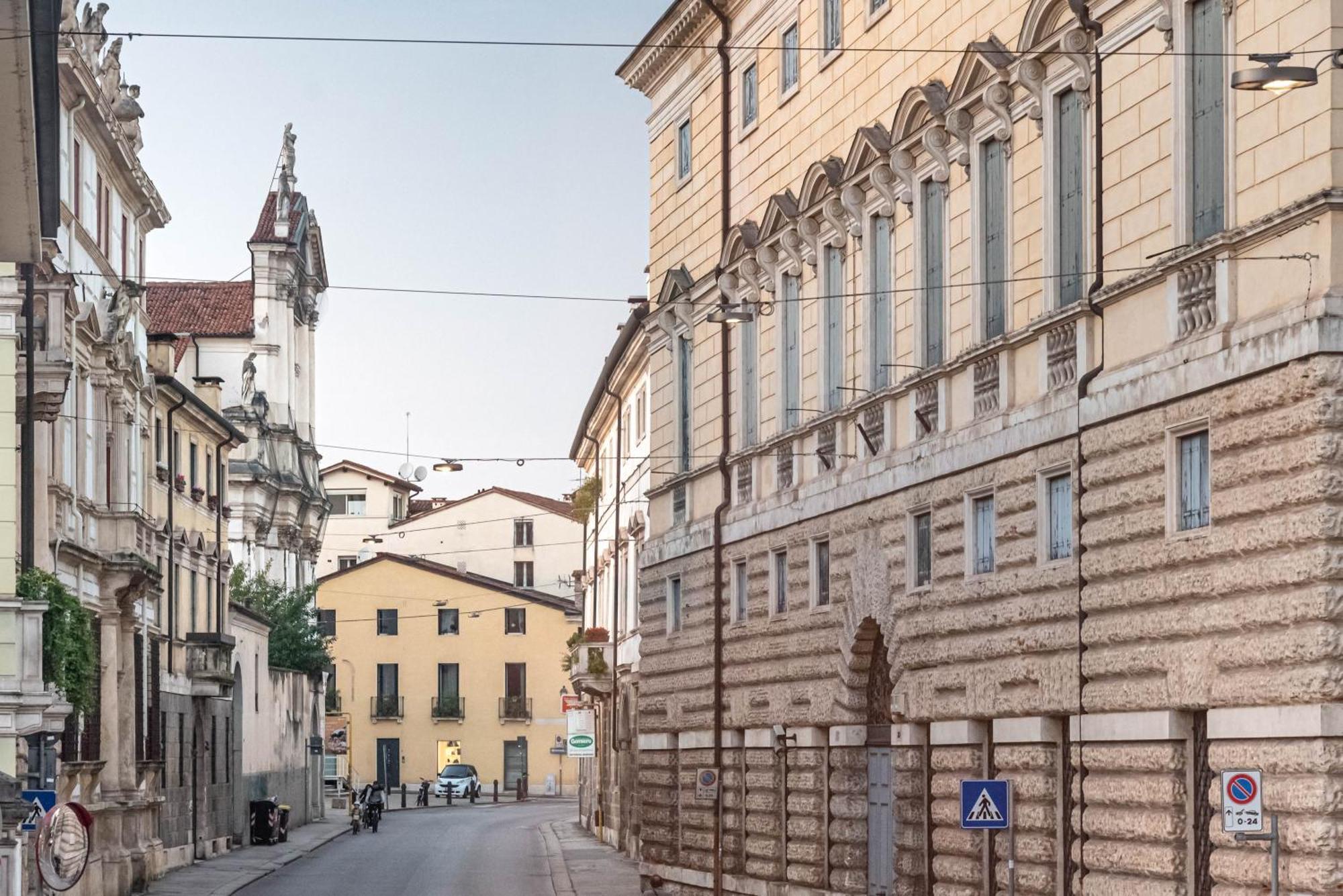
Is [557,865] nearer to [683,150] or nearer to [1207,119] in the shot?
[683,150]

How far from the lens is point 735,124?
35.8 metres

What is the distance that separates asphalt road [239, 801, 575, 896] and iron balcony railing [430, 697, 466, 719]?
28817mm

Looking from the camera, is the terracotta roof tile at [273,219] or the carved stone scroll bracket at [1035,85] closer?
the carved stone scroll bracket at [1035,85]

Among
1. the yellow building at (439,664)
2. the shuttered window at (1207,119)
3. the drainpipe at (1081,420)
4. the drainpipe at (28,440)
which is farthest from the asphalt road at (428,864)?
the yellow building at (439,664)

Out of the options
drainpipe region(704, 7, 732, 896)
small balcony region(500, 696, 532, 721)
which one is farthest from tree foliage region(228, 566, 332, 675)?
drainpipe region(704, 7, 732, 896)

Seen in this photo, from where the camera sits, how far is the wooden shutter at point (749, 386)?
34375 millimetres

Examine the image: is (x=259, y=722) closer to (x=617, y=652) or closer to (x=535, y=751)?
(x=617, y=652)

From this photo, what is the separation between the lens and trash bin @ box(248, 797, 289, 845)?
6128 centimetres

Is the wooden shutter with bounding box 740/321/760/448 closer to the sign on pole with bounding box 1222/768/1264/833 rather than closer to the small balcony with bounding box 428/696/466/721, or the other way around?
the sign on pole with bounding box 1222/768/1264/833

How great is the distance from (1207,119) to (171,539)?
1289 inches

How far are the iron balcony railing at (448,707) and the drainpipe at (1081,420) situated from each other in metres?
86.8

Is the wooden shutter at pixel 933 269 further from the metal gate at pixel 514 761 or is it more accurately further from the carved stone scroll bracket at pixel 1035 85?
the metal gate at pixel 514 761

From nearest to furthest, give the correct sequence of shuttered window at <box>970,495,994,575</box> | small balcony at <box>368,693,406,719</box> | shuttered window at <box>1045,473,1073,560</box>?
shuttered window at <box>1045,473,1073,560</box>, shuttered window at <box>970,495,994,575</box>, small balcony at <box>368,693,406,719</box>

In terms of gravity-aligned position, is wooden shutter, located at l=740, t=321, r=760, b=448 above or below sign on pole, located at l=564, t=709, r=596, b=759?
above
